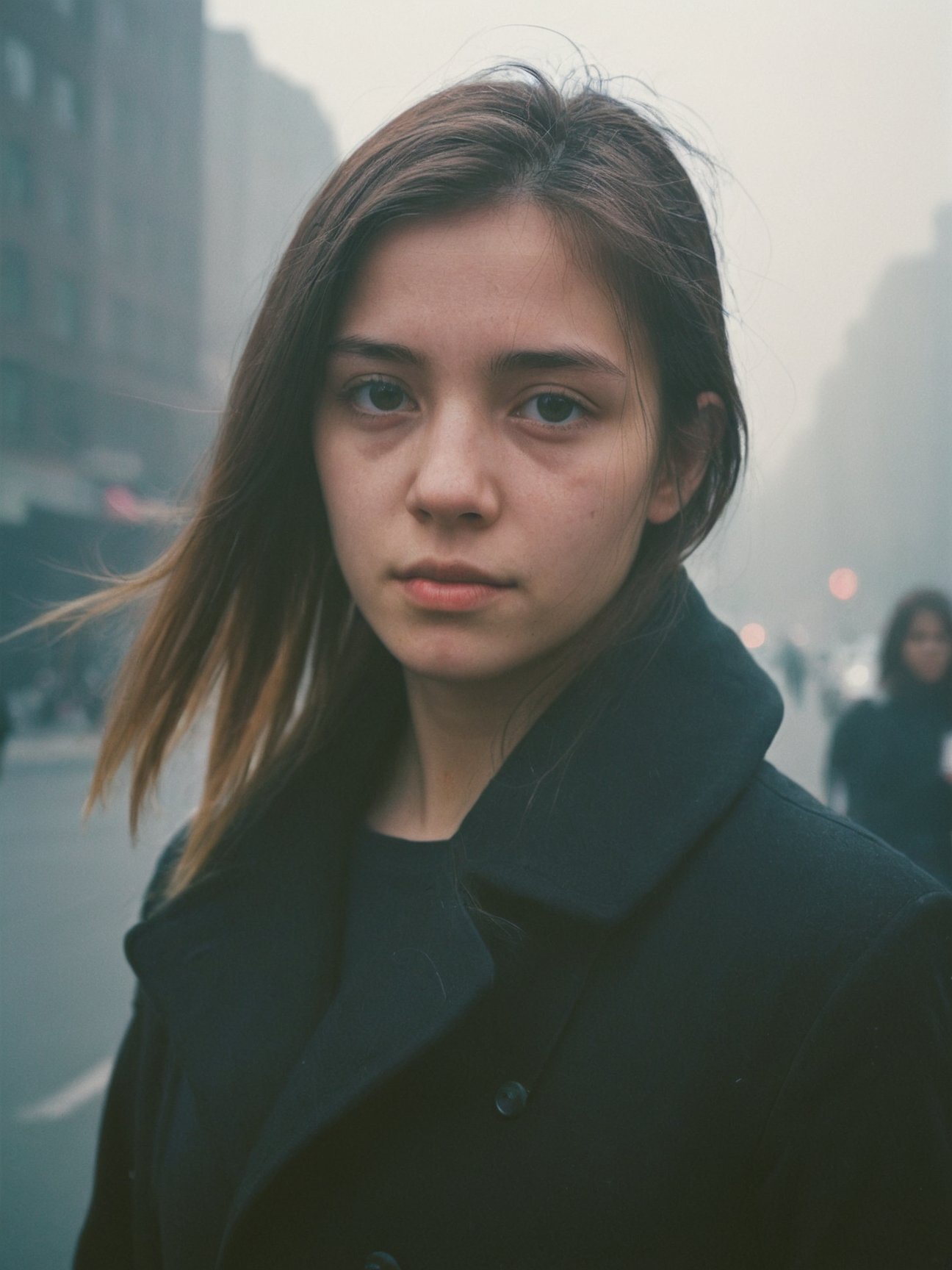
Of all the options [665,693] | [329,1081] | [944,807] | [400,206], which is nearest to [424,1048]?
[329,1081]

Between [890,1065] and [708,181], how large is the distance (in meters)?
1.19

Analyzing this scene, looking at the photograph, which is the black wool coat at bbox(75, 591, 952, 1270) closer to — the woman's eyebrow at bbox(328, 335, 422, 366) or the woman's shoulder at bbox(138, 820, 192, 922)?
the woman's shoulder at bbox(138, 820, 192, 922)

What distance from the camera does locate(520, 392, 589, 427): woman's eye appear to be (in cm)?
132

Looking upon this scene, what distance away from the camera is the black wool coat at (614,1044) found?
1109 millimetres

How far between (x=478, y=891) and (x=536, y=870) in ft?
0.29

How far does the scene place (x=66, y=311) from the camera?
979 inches

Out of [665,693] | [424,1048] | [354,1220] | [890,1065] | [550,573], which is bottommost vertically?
[354,1220]

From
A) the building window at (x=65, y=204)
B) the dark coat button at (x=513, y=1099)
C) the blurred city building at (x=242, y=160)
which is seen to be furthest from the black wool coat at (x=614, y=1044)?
the blurred city building at (x=242, y=160)

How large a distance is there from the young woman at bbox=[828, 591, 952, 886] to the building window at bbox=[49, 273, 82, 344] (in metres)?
23.5

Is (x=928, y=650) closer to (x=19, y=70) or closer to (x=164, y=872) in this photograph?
(x=164, y=872)

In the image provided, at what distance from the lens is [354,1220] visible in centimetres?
128

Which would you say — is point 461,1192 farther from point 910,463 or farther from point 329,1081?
point 910,463

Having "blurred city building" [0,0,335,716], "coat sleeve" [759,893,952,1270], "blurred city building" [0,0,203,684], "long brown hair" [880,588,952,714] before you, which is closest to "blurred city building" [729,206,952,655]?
"blurred city building" [0,0,335,716]

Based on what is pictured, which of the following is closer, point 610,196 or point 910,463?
point 610,196
